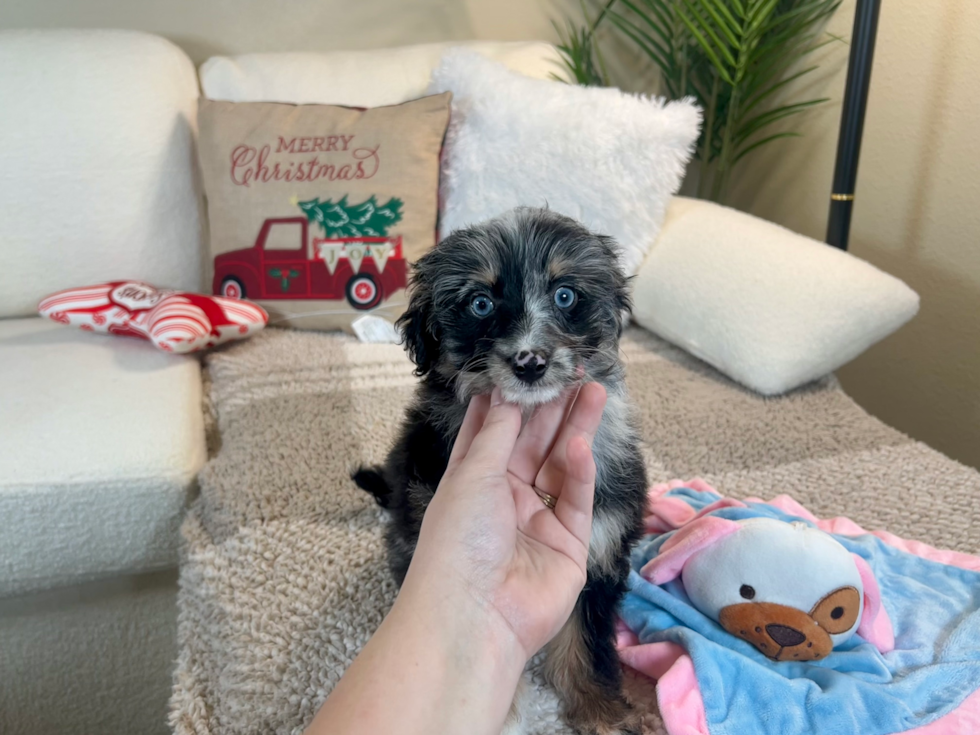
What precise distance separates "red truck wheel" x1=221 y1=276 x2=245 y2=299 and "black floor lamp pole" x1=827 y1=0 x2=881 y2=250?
186cm

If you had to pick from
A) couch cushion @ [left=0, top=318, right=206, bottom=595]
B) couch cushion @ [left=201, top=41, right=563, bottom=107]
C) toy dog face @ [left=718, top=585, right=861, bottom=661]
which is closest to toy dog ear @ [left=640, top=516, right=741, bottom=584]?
toy dog face @ [left=718, top=585, right=861, bottom=661]

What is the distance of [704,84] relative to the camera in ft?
9.80

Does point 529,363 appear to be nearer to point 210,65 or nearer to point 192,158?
point 192,158

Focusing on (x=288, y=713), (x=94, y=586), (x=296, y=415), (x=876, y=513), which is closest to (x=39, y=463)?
(x=94, y=586)

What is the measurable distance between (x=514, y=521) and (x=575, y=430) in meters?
0.17

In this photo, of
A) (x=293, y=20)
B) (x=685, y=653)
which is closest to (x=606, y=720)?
(x=685, y=653)

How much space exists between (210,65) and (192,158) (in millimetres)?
380

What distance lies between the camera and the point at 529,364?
3.23ft

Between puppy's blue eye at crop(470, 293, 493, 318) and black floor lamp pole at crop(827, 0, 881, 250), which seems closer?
puppy's blue eye at crop(470, 293, 493, 318)

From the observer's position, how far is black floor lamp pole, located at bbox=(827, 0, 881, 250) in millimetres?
1908

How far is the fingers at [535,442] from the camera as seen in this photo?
111 cm

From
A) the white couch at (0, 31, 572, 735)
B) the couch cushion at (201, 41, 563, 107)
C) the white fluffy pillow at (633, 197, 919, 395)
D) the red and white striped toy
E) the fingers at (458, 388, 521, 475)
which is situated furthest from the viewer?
the couch cushion at (201, 41, 563, 107)

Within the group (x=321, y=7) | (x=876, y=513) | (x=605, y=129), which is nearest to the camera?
(x=876, y=513)

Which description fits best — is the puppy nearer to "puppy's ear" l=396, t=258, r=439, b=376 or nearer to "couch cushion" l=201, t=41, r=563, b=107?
"puppy's ear" l=396, t=258, r=439, b=376
